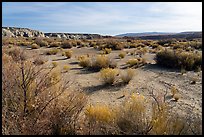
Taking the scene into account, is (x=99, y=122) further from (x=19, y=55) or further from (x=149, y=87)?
(x=149, y=87)

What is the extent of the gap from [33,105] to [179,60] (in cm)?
1417

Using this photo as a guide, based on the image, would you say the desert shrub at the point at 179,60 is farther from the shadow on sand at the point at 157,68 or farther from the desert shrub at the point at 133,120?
the desert shrub at the point at 133,120

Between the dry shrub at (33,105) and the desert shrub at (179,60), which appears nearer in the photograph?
the dry shrub at (33,105)

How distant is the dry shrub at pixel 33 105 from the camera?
596 centimetres

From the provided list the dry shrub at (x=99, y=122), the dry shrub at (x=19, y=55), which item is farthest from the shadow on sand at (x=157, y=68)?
the dry shrub at (x=99, y=122)

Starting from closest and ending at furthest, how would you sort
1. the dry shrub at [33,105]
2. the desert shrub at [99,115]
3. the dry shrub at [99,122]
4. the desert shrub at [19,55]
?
the dry shrub at [33,105], the dry shrub at [99,122], the desert shrub at [99,115], the desert shrub at [19,55]

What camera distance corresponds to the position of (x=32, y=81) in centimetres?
732

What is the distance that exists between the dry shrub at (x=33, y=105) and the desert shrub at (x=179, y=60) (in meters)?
12.2

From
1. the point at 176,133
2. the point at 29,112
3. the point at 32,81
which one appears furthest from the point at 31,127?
the point at 176,133

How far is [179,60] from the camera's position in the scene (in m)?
18.9

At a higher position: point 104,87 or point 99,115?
point 99,115

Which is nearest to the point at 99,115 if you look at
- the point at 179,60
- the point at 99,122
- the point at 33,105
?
the point at 99,122

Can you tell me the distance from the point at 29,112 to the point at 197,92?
744cm

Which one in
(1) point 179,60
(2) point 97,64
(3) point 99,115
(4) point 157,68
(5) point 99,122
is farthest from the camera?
(1) point 179,60
